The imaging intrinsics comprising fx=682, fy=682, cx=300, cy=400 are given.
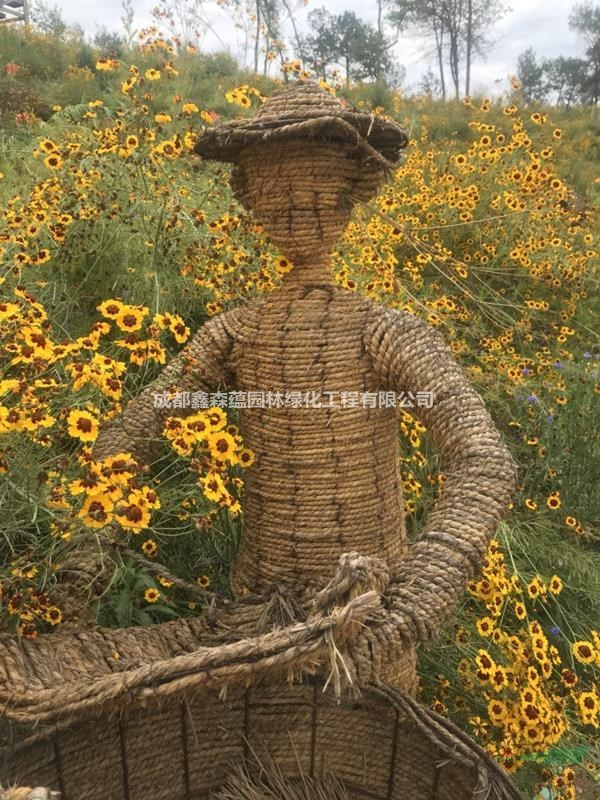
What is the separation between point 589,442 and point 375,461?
107 cm

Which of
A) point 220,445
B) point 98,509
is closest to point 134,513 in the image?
point 98,509

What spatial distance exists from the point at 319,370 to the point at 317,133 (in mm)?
385

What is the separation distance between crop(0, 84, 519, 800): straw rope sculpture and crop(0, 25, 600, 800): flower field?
0.27 ft

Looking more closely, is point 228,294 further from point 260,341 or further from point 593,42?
A: point 593,42

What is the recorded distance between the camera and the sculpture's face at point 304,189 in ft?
3.75

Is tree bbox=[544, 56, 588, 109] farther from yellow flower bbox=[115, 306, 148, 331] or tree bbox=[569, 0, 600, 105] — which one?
yellow flower bbox=[115, 306, 148, 331]

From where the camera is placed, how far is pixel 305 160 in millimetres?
1138

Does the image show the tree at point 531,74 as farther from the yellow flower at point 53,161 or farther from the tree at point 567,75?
the yellow flower at point 53,161

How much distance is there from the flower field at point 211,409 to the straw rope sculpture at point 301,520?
0.27ft

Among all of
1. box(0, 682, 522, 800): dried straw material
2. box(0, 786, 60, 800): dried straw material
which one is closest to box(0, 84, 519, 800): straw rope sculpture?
box(0, 682, 522, 800): dried straw material

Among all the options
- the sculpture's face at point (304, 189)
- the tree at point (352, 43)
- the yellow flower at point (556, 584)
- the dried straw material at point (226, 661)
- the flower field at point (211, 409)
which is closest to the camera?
the dried straw material at point (226, 661)

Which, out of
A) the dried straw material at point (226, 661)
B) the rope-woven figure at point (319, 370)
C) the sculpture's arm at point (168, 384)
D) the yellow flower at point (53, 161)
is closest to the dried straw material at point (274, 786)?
the rope-woven figure at point (319, 370)

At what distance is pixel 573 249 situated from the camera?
3.46 m

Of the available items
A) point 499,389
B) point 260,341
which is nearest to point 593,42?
point 499,389
